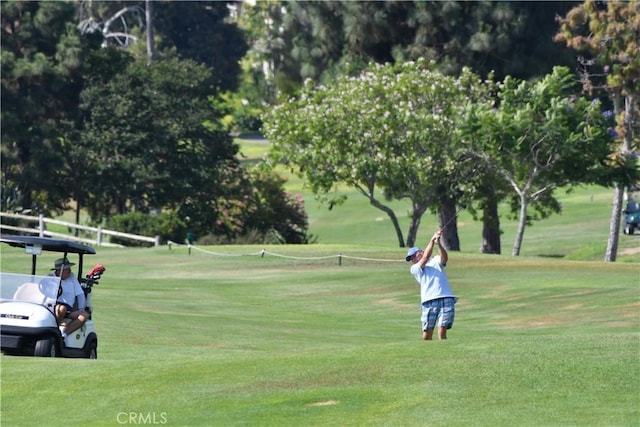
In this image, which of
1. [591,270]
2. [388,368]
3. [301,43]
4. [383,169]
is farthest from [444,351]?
[301,43]

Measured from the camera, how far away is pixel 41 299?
20.9m

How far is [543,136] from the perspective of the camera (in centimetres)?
→ 5194

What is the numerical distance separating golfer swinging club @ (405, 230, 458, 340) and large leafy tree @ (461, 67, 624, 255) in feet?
98.9

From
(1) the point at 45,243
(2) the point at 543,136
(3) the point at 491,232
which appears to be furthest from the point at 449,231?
(1) the point at 45,243

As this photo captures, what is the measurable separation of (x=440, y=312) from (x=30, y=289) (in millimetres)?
6136

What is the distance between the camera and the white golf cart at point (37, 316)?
67.0 feet

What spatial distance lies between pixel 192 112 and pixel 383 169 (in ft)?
50.8

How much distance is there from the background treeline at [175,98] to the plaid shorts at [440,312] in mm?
40837

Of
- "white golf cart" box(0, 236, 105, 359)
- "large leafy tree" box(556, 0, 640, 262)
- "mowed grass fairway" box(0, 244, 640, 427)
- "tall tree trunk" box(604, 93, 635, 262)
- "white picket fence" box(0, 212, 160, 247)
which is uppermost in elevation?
"large leafy tree" box(556, 0, 640, 262)

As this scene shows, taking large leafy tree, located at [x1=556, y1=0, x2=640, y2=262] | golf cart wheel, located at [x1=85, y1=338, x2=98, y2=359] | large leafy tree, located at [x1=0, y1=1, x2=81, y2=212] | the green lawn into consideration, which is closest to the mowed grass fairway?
the green lawn

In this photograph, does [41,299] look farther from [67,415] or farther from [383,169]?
[383,169]

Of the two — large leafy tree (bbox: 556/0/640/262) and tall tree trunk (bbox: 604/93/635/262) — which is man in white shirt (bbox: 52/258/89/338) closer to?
large leafy tree (bbox: 556/0/640/262)

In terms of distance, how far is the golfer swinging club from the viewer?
21.7 metres

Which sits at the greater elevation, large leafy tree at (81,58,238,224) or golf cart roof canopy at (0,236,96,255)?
large leafy tree at (81,58,238,224)
